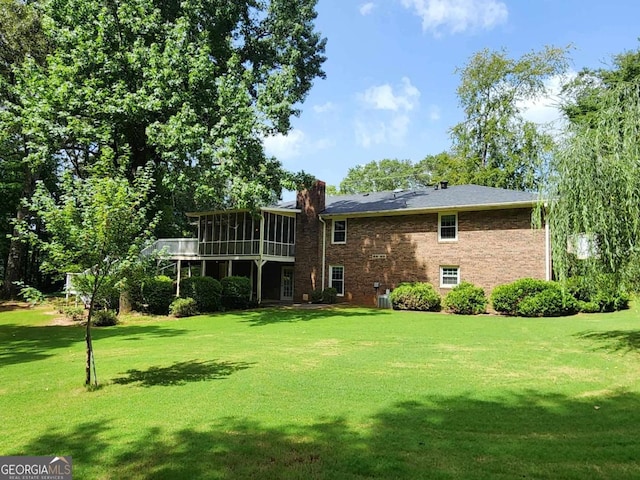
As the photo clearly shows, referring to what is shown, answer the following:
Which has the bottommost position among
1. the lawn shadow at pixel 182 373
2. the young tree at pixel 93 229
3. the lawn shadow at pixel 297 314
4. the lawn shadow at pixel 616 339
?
the lawn shadow at pixel 182 373

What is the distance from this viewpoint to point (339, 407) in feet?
19.6

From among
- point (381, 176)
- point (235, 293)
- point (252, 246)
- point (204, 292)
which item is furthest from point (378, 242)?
point (381, 176)

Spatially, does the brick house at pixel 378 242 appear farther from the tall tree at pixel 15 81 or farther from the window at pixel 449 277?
the tall tree at pixel 15 81

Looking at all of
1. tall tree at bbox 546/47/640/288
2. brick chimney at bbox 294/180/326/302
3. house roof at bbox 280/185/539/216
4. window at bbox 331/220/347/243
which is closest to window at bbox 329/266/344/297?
brick chimney at bbox 294/180/326/302

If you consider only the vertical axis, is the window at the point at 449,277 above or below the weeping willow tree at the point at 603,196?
below

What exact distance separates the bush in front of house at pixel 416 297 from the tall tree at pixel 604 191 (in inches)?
447

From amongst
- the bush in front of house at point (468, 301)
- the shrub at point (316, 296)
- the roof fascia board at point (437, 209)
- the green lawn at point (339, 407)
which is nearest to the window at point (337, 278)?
the shrub at point (316, 296)

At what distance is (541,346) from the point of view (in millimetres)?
10547

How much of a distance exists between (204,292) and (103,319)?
4.87m

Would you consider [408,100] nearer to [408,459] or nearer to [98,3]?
[98,3]

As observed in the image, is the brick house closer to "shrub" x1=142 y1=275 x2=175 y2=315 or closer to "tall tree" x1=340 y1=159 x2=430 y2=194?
"shrub" x1=142 y1=275 x2=175 y2=315

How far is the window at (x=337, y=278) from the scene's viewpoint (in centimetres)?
2483

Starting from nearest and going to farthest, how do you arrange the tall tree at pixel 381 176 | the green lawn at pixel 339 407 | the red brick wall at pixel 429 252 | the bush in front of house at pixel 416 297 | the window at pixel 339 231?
the green lawn at pixel 339 407 → the red brick wall at pixel 429 252 → the bush in front of house at pixel 416 297 → the window at pixel 339 231 → the tall tree at pixel 381 176

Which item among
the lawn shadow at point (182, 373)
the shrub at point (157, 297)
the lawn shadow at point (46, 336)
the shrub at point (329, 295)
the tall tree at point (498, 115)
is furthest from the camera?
the tall tree at point (498, 115)
